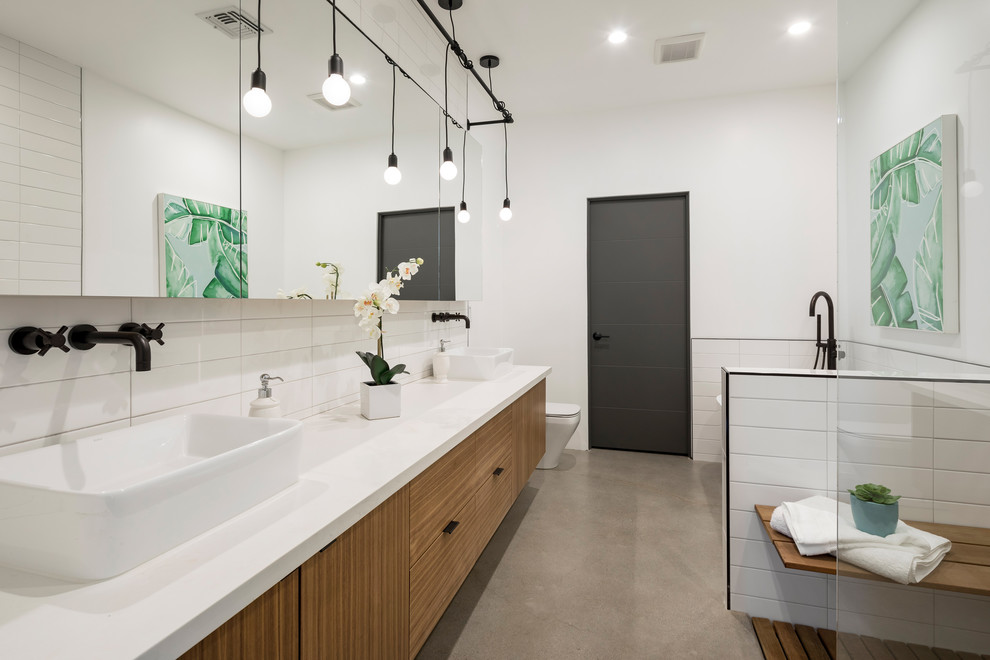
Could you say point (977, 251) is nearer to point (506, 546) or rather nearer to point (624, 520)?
point (506, 546)

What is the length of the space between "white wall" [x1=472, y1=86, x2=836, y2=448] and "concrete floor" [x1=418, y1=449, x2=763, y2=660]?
1.20m

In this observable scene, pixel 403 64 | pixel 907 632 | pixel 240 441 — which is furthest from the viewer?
pixel 403 64

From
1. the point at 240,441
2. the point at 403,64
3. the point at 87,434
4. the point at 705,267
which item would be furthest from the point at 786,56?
the point at 87,434

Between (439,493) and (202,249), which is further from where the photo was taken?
(439,493)

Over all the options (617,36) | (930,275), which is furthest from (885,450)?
(617,36)

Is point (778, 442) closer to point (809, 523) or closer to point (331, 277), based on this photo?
point (809, 523)

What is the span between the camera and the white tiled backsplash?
0.97 metres

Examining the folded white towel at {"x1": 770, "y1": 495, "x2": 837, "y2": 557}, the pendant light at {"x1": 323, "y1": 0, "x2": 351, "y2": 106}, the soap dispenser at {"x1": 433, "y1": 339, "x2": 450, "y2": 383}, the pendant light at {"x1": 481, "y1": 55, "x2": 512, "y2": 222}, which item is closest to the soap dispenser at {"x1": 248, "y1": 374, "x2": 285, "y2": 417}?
the pendant light at {"x1": 323, "y1": 0, "x2": 351, "y2": 106}

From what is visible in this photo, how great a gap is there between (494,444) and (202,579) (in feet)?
4.31

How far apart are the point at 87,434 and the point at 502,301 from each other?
129 inches

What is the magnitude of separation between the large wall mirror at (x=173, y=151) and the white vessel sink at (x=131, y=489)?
323mm

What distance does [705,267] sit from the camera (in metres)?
3.74

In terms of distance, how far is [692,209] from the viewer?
12.3 feet

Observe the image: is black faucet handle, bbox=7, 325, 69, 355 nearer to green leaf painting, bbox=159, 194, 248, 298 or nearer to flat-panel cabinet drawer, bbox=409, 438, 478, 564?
green leaf painting, bbox=159, 194, 248, 298
